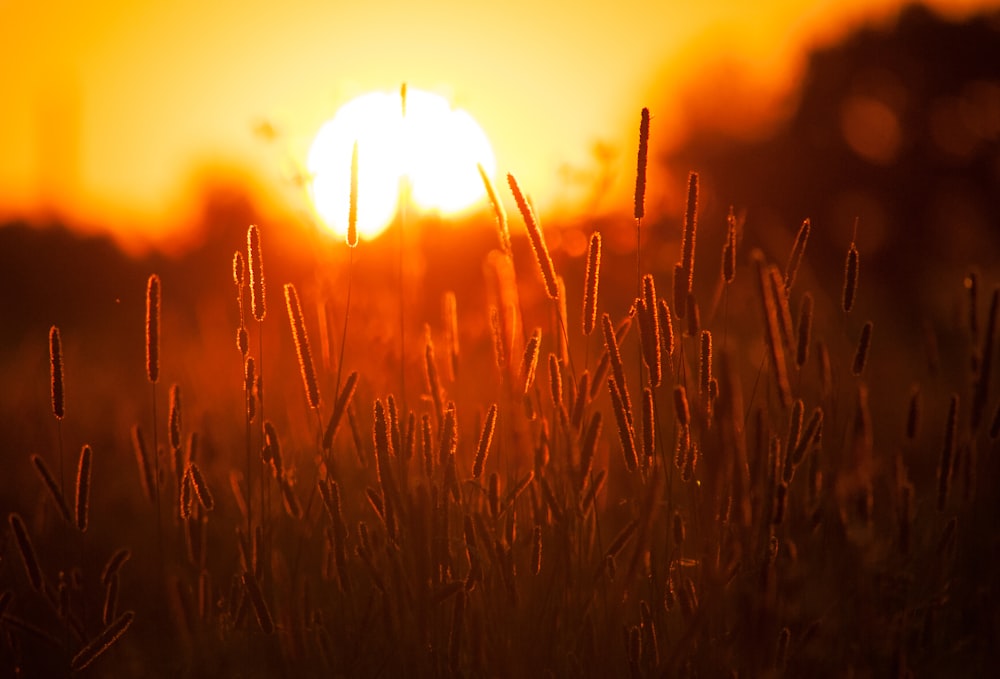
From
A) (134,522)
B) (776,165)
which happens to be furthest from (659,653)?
(776,165)

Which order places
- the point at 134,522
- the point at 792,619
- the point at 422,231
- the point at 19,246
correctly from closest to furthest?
the point at 792,619
the point at 134,522
the point at 422,231
the point at 19,246

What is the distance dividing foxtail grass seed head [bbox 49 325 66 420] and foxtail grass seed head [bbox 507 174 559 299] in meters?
0.88

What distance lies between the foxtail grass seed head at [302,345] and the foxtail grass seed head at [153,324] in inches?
9.3

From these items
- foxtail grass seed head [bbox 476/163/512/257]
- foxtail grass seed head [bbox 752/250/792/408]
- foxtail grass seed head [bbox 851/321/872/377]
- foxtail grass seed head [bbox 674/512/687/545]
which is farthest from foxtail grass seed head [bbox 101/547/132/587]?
foxtail grass seed head [bbox 851/321/872/377]

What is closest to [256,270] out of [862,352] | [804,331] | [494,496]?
[494,496]

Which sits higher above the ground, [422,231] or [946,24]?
[946,24]

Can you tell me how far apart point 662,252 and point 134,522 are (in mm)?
2108

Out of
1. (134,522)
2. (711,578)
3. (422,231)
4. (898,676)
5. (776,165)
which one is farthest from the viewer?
(776,165)

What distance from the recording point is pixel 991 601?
193 cm

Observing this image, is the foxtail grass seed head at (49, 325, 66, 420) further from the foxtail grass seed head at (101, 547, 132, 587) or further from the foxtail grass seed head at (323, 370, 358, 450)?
the foxtail grass seed head at (323, 370, 358, 450)

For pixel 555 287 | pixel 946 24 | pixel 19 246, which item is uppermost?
pixel 946 24

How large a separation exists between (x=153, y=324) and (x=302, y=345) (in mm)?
281

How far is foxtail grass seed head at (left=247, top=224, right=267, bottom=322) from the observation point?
1762 millimetres

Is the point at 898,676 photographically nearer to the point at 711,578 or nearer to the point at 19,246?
the point at 711,578
